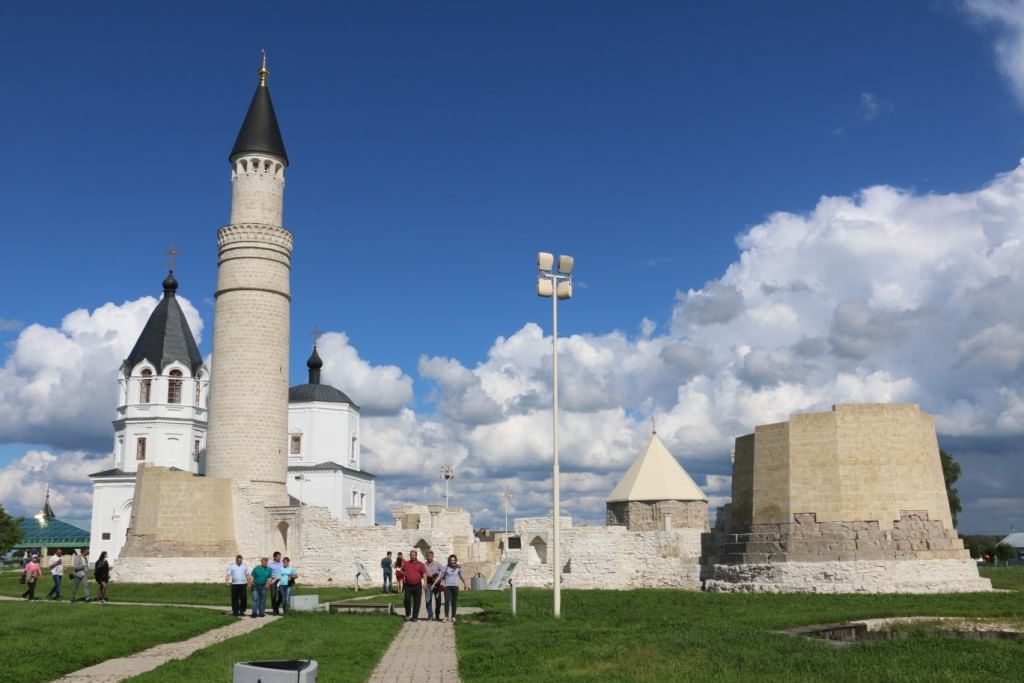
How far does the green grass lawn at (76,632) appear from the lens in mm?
10883

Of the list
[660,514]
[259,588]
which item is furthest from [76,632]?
[660,514]

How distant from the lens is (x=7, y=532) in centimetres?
5566

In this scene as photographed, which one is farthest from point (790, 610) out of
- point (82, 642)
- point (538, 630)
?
point (82, 642)

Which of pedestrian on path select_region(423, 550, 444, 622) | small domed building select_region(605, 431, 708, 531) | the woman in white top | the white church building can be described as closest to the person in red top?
pedestrian on path select_region(423, 550, 444, 622)

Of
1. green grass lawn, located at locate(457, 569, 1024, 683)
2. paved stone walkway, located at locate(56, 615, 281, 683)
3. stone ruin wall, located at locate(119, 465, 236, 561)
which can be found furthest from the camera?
stone ruin wall, located at locate(119, 465, 236, 561)

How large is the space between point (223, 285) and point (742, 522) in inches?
832

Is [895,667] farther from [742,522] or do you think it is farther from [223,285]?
[223,285]

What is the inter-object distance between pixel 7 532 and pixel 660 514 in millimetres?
39948

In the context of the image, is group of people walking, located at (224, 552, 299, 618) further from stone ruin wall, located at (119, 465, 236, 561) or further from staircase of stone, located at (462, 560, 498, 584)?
stone ruin wall, located at (119, 465, 236, 561)

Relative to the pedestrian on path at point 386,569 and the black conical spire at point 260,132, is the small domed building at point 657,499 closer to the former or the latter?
the pedestrian on path at point 386,569

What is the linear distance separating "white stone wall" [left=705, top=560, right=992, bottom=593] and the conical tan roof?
16063mm

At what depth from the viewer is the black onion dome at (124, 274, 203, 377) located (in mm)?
50000

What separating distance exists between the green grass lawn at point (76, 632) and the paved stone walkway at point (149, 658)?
182 millimetres

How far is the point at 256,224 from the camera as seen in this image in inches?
1414
